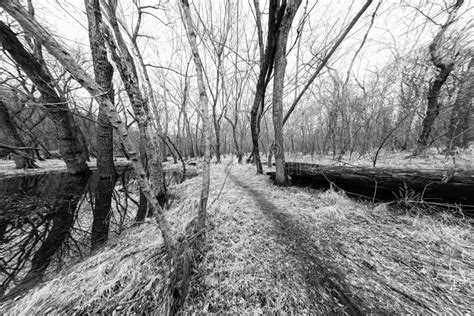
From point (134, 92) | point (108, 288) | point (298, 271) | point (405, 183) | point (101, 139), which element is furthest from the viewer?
point (101, 139)

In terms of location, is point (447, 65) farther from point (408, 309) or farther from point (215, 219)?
point (215, 219)

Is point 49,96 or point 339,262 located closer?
point 339,262

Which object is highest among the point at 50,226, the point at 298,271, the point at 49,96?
the point at 49,96

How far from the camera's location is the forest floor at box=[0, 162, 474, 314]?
3.64 feet

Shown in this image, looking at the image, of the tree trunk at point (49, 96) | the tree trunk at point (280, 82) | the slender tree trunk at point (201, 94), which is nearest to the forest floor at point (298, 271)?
the slender tree trunk at point (201, 94)

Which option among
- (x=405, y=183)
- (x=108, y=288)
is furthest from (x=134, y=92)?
A: (x=405, y=183)

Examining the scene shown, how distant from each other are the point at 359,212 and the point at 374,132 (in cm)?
1278

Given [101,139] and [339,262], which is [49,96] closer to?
[101,139]

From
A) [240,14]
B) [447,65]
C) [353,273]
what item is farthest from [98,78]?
[447,65]

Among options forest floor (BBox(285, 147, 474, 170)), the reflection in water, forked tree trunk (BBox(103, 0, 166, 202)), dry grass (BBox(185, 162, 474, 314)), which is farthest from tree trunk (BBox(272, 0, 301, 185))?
the reflection in water

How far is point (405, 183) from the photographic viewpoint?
7.16ft

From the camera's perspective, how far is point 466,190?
1.86m

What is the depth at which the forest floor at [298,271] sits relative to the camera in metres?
1.11

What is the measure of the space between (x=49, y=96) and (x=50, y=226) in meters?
5.63
